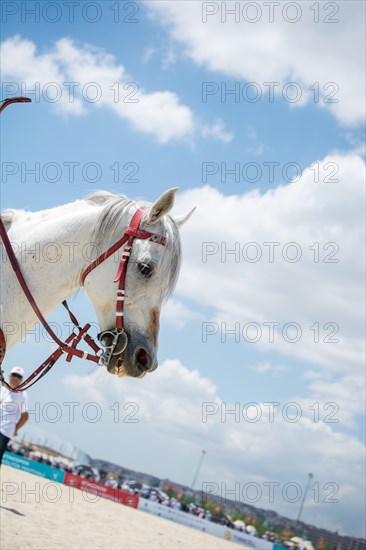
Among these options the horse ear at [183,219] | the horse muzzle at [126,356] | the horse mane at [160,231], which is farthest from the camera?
the horse ear at [183,219]

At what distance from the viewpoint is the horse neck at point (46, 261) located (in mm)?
3779

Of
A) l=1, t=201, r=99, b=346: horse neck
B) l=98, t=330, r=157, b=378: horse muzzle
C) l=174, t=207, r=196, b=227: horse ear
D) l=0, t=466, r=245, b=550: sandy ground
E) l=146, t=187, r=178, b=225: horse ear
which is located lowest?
l=0, t=466, r=245, b=550: sandy ground

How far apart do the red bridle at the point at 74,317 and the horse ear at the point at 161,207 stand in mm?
89

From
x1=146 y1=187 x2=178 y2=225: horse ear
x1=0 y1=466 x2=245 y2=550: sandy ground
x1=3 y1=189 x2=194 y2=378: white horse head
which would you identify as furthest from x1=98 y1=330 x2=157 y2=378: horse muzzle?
x1=0 y1=466 x2=245 y2=550: sandy ground

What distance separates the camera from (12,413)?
9.09 metres

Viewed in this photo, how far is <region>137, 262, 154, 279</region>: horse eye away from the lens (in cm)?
376

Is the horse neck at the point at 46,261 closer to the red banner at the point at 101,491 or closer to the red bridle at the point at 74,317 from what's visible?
the red bridle at the point at 74,317

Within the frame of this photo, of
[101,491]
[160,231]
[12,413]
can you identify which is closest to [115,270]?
[160,231]

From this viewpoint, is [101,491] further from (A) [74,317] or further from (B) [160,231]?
(B) [160,231]

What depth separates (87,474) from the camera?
3603cm

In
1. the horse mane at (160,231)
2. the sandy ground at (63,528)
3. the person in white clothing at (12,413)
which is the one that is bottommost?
the sandy ground at (63,528)

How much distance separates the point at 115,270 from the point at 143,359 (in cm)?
58

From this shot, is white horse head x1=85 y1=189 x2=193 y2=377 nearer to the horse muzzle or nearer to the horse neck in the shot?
the horse muzzle

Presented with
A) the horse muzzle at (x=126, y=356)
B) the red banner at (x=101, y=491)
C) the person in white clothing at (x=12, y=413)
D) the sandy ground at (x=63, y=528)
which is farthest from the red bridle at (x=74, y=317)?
the red banner at (x=101, y=491)
